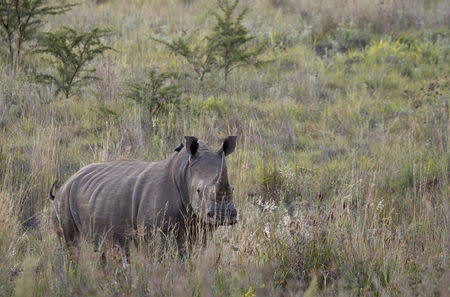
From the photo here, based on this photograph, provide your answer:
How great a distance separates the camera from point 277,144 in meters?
7.89

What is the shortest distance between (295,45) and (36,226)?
6.92 meters

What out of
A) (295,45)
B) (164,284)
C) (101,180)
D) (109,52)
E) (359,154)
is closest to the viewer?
(164,284)

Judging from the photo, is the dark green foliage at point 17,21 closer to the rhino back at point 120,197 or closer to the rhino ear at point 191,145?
the rhino back at point 120,197

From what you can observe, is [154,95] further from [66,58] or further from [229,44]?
[229,44]

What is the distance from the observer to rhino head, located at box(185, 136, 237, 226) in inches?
162

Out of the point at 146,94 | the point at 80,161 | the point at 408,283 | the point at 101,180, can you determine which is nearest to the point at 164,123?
the point at 146,94

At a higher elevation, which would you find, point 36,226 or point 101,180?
point 101,180

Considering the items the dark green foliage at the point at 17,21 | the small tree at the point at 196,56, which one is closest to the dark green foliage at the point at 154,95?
the small tree at the point at 196,56

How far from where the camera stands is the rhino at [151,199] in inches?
168

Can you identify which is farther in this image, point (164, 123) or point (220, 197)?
point (164, 123)

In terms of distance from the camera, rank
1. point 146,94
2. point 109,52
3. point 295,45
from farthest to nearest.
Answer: point 295,45 → point 109,52 → point 146,94

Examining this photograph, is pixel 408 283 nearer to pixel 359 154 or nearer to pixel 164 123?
pixel 359 154

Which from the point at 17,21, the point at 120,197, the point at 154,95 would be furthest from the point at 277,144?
the point at 17,21

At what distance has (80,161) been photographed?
22.2 feet
